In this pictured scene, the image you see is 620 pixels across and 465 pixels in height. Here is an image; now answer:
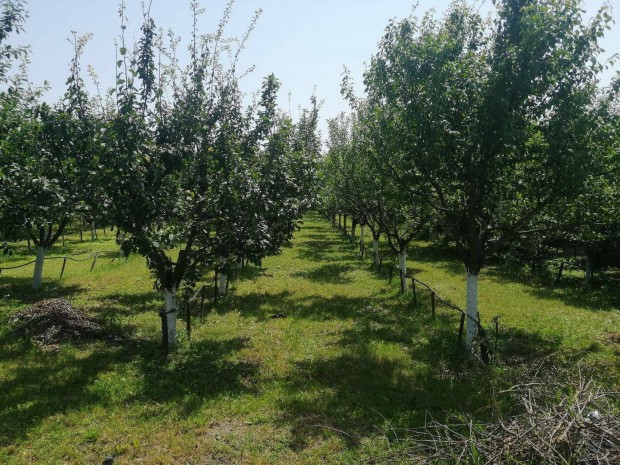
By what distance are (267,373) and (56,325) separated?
6705 mm

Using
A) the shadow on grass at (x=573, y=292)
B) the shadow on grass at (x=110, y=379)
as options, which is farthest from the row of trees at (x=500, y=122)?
the shadow on grass at (x=573, y=292)

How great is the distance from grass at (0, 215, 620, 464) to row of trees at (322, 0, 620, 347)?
2749 mm

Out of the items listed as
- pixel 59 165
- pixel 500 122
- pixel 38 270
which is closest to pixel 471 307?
pixel 500 122

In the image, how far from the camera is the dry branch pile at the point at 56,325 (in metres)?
12.8

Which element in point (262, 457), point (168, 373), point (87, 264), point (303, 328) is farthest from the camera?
point (87, 264)

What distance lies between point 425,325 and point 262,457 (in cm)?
919

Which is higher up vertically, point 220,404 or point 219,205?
point 219,205

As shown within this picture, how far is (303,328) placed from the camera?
14758 mm

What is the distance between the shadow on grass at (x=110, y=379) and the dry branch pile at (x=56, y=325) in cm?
48

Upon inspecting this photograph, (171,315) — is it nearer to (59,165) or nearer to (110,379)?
(110,379)

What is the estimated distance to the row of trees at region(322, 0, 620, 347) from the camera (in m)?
9.90

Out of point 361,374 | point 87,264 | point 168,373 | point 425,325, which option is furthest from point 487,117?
point 87,264

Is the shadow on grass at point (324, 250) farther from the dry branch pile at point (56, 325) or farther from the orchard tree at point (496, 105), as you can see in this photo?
the orchard tree at point (496, 105)

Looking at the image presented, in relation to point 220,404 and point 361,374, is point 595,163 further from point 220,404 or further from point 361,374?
point 220,404
